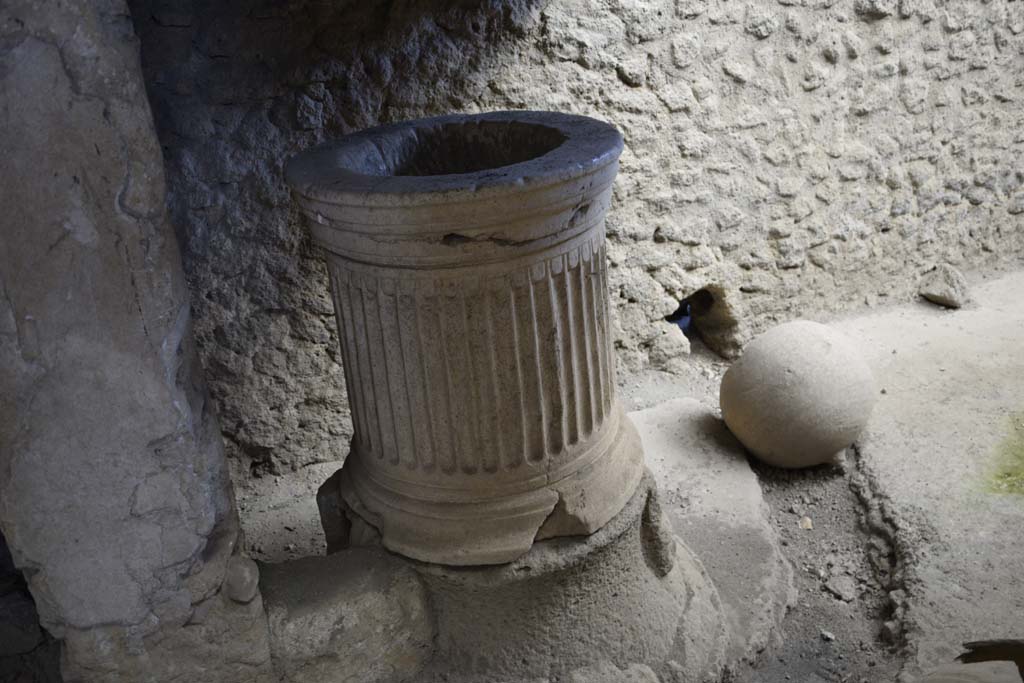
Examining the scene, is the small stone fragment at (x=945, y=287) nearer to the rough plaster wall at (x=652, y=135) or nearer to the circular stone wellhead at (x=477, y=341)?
the rough plaster wall at (x=652, y=135)

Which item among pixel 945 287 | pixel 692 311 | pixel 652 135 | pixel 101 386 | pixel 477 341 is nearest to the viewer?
pixel 101 386

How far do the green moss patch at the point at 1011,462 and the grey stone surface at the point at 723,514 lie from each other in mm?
968

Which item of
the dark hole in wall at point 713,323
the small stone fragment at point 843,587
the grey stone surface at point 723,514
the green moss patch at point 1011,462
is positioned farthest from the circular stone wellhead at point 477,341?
the dark hole in wall at point 713,323

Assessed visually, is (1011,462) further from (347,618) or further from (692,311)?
(347,618)

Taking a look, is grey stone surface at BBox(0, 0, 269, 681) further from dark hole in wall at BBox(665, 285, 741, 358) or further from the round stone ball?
dark hole in wall at BBox(665, 285, 741, 358)

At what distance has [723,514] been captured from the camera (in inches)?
157

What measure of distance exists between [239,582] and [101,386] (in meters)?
0.71

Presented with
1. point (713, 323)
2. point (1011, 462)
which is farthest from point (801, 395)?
point (713, 323)

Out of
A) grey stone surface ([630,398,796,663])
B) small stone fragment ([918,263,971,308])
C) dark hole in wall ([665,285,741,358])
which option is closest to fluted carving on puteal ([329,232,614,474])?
grey stone surface ([630,398,796,663])

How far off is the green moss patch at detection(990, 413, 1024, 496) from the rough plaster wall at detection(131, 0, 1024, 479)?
136 centimetres

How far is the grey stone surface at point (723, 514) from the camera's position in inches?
137

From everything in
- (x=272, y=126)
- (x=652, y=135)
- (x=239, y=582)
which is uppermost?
(x=272, y=126)

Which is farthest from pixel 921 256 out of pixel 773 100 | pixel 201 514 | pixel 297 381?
pixel 201 514

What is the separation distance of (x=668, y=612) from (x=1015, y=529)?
1.50 m
